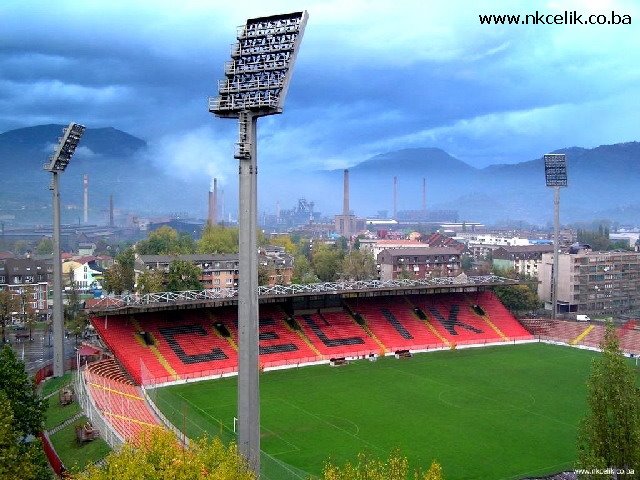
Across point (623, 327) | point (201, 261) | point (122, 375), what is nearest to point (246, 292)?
point (122, 375)

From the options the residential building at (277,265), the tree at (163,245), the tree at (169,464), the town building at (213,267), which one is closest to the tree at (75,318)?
the town building at (213,267)

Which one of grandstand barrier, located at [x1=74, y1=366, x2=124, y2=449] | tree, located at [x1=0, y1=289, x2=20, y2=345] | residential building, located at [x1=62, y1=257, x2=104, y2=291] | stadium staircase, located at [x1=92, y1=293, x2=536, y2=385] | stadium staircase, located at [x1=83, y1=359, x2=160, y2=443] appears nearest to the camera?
grandstand barrier, located at [x1=74, y1=366, x2=124, y2=449]

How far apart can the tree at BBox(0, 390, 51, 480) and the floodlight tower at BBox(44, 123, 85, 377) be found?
22831 mm

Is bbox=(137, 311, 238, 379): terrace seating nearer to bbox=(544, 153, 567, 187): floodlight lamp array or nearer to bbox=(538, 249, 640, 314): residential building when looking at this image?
bbox=(544, 153, 567, 187): floodlight lamp array

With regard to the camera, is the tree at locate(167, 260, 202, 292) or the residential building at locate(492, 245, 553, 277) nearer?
the tree at locate(167, 260, 202, 292)

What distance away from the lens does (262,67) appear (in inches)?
1097

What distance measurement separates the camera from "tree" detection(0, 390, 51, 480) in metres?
24.6

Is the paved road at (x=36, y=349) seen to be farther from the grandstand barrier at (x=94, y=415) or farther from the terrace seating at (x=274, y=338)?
the grandstand barrier at (x=94, y=415)

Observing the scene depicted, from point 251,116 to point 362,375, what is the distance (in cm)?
3080

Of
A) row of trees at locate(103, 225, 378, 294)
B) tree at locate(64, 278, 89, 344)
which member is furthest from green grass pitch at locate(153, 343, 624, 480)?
row of trees at locate(103, 225, 378, 294)

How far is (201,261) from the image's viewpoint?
99.6 metres

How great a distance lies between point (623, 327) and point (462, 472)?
149 ft

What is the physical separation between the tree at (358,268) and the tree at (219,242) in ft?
65.1

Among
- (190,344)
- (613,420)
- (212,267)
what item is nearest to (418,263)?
(212,267)
